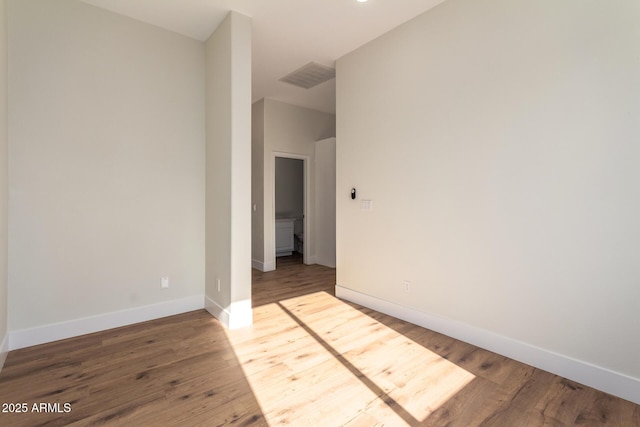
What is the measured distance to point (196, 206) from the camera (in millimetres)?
3342

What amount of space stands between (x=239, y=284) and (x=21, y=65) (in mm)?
2564

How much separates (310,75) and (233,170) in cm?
223

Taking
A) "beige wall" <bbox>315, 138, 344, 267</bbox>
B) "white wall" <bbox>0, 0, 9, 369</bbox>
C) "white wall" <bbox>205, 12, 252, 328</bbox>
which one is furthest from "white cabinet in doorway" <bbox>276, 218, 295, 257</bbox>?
"white wall" <bbox>0, 0, 9, 369</bbox>

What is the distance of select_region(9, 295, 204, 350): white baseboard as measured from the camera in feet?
8.11

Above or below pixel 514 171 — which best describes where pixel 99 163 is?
above

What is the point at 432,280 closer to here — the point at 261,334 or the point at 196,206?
the point at 261,334

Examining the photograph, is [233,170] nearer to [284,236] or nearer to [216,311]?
[216,311]

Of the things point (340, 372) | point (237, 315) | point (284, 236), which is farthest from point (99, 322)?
point (284, 236)

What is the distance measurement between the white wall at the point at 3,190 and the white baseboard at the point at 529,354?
3.26m

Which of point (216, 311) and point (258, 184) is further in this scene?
point (258, 184)

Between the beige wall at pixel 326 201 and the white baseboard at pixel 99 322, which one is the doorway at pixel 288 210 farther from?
the white baseboard at pixel 99 322

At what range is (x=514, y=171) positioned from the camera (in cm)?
226

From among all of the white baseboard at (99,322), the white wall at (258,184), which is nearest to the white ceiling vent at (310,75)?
the white wall at (258,184)

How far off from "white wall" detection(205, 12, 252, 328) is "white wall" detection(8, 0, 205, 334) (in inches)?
17.6
